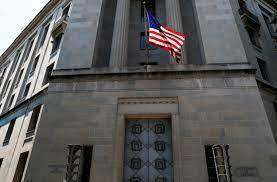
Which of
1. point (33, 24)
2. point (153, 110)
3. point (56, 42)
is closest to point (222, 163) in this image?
point (153, 110)

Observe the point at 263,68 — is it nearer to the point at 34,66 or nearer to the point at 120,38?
the point at 120,38

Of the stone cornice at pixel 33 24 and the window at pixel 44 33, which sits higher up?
the stone cornice at pixel 33 24

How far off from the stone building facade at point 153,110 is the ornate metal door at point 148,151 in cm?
5

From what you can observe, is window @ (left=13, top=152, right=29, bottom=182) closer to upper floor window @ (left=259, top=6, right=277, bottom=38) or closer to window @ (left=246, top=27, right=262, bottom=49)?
window @ (left=246, top=27, right=262, bottom=49)

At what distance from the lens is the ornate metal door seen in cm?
1070

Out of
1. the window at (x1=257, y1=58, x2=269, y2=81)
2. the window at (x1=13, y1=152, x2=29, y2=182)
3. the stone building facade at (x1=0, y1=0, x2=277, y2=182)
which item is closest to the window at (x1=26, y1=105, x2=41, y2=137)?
the stone building facade at (x1=0, y1=0, x2=277, y2=182)

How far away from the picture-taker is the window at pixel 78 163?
347 inches

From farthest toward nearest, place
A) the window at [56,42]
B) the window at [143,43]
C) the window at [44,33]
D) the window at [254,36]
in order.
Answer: the window at [44,33]
the window at [56,42]
the window at [254,36]
the window at [143,43]

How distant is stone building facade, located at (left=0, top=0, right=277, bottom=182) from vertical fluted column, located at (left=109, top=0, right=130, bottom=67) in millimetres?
83

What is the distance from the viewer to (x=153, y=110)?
38.5 ft

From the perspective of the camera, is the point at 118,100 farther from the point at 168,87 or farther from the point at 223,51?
the point at 223,51

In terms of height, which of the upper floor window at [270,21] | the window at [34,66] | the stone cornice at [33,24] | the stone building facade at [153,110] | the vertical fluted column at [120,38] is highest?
the stone cornice at [33,24]

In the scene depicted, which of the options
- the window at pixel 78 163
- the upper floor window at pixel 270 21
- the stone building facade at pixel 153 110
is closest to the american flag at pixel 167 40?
the stone building facade at pixel 153 110

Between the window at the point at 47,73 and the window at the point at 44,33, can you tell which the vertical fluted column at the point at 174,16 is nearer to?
the window at the point at 47,73
